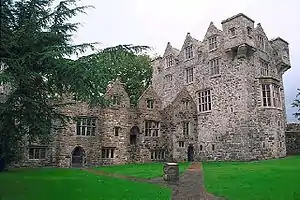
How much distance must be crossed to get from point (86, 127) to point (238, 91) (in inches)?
631

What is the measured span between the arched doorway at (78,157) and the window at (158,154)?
7.88 metres

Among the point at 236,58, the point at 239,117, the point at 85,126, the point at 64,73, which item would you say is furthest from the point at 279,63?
the point at 64,73

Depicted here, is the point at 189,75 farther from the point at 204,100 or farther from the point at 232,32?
the point at 232,32

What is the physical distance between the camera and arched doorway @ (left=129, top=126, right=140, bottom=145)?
33.0 m

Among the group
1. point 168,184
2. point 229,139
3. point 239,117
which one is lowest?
point 168,184

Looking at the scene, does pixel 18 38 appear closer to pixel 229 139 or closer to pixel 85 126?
pixel 85 126

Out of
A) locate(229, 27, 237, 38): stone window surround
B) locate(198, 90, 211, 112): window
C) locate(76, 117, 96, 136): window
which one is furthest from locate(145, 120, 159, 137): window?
locate(229, 27, 237, 38): stone window surround

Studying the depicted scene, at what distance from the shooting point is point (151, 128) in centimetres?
Answer: 3400

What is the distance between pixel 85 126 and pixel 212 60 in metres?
16.1

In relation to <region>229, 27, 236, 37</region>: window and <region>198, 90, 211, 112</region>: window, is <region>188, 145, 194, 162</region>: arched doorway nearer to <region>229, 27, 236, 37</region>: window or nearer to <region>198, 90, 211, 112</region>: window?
<region>198, 90, 211, 112</region>: window

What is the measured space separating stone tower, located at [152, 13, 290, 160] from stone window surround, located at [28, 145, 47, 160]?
1685 cm

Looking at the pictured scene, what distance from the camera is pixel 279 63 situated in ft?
118

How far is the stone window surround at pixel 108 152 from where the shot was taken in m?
30.7

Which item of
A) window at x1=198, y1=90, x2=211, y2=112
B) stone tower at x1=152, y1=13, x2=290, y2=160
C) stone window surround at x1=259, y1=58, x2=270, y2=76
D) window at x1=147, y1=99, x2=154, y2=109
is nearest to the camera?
stone tower at x1=152, y1=13, x2=290, y2=160
